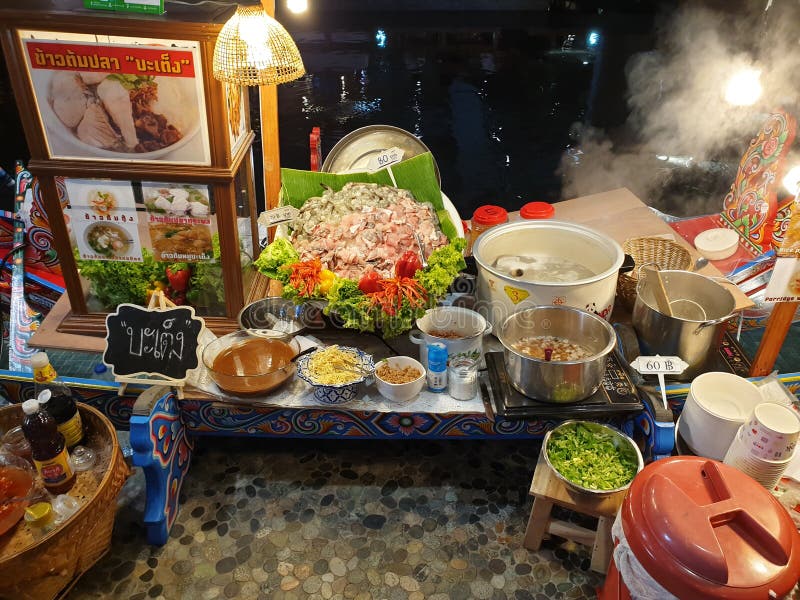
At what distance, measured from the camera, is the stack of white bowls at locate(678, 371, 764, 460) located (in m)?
3.19

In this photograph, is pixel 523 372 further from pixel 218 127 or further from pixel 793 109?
pixel 793 109

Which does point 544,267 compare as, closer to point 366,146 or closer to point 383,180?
point 383,180

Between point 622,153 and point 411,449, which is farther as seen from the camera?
point 622,153

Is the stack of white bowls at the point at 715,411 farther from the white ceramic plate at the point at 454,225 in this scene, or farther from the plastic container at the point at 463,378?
the white ceramic plate at the point at 454,225

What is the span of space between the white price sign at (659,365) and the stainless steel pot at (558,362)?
22cm

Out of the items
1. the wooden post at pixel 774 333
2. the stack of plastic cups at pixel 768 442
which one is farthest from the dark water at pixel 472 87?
the stack of plastic cups at pixel 768 442

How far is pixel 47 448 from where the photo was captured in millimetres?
3043

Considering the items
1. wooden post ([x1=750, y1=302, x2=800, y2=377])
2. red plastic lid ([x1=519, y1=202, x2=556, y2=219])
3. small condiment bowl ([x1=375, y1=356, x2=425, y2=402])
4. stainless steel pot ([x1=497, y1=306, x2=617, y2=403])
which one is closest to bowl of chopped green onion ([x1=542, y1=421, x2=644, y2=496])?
stainless steel pot ([x1=497, y1=306, x2=617, y2=403])

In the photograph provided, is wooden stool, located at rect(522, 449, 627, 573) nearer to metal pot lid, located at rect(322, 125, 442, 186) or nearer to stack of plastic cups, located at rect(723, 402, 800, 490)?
stack of plastic cups, located at rect(723, 402, 800, 490)

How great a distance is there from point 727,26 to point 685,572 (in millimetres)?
12096

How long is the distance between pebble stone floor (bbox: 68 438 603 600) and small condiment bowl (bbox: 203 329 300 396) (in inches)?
26.8

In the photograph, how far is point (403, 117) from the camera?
394 inches

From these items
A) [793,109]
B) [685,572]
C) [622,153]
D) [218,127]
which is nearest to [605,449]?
[685,572]

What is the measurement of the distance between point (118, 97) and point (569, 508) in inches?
127
